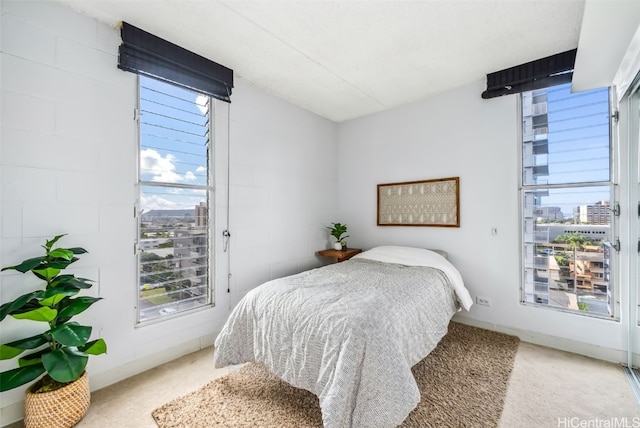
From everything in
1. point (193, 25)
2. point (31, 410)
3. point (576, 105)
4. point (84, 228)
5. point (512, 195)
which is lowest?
point (31, 410)

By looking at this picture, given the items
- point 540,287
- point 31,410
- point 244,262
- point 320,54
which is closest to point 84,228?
point 31,410

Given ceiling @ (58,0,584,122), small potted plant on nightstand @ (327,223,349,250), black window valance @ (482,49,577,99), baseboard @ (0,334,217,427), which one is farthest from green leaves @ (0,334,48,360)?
black window valance @ (482,49,577,99)

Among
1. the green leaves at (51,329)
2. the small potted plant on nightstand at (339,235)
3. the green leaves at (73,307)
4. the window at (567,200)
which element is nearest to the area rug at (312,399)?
the green leaves at (51,329)

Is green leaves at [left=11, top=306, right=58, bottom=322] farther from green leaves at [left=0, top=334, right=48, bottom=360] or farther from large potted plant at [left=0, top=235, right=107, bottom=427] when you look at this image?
green leaves at [left=0, top=334, right=48, bottom=360]

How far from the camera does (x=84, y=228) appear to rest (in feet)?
6.19

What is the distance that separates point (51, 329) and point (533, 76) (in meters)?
4.11

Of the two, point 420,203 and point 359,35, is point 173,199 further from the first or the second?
point 420,203

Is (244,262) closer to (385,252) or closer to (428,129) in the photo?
(385,252)

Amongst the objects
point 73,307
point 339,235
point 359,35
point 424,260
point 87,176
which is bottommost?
point 73,307

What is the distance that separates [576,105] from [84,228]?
165 inches

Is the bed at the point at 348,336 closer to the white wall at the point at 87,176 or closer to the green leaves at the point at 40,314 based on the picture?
the white wall at the point at 87,176

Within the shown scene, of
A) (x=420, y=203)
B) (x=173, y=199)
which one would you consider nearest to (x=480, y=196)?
(x=420, y=203)

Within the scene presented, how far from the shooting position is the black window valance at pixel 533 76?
237 cm

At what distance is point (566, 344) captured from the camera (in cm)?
242
